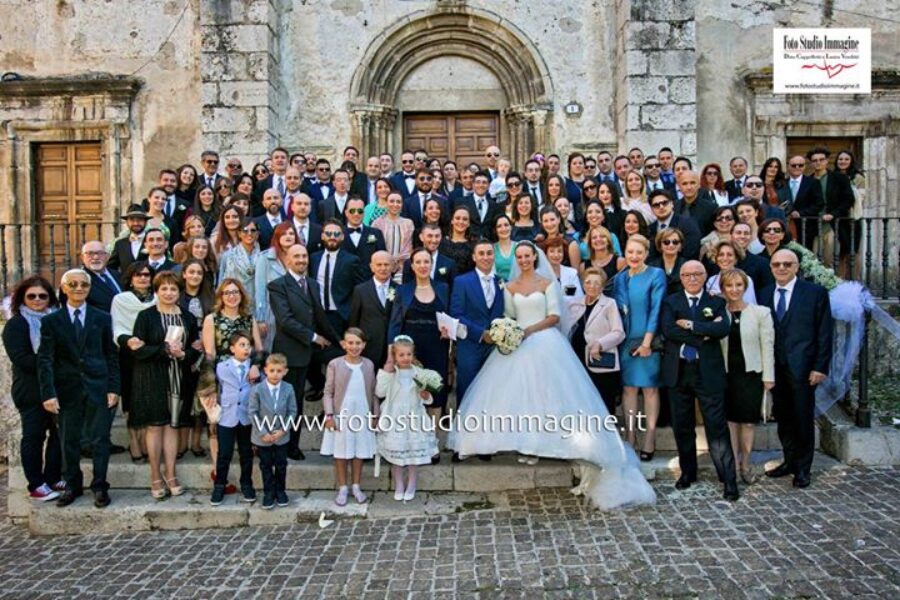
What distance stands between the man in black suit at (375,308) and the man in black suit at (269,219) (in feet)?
5.06

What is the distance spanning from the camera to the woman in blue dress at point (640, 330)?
5.90 m

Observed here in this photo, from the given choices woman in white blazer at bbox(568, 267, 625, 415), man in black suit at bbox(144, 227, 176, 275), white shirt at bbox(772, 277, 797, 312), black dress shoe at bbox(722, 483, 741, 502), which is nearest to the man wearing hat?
man in black suit at bbox(144, 227, 176, 275)

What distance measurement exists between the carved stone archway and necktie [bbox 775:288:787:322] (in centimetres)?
691

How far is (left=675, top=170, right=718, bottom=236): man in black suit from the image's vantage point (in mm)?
7395

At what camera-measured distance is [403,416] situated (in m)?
5.56

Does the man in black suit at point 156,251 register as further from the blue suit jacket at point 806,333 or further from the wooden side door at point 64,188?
the wooden side door at point 64,188

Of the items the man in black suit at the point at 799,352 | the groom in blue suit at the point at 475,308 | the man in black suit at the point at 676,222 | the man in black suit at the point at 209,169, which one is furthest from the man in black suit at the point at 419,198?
the man in black suit at the point at 799,352

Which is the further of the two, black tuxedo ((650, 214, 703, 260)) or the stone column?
the stone column

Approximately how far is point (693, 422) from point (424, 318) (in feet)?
7.59

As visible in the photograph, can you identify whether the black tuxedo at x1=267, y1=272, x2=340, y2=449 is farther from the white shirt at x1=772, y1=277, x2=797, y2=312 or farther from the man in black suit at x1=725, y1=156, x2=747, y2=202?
the man in black suit at x1=725, y1=156, x2=747, y2=202

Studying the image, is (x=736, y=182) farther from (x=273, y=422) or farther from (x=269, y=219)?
(x=273, y=422)

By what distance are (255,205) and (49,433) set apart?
11.2ft

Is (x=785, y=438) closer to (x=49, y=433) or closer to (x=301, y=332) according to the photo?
(x=301, y=332)

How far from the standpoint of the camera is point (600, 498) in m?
5.31
